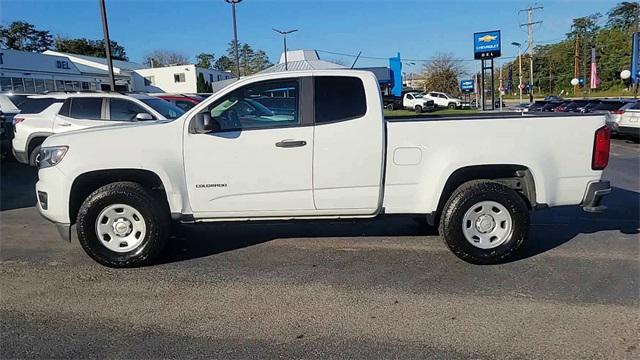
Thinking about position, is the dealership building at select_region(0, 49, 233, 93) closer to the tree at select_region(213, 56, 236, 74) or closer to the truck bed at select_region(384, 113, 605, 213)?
the truck bed at select_region(384, 113, 605, 213)

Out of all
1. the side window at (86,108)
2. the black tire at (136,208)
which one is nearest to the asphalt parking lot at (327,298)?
the black tire at (136,208)

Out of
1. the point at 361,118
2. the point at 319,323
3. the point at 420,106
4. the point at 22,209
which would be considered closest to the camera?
the point at 319,323

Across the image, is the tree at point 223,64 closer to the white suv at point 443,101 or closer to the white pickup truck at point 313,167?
the white suv at point 443,101

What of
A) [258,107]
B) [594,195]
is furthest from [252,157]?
[594,195]

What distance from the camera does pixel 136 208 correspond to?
15.5 ft

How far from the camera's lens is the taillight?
15.3 ft

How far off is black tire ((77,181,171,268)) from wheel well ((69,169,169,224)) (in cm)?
8

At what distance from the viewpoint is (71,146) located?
4730 millimetres

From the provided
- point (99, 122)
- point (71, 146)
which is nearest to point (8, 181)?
point (99, 122)

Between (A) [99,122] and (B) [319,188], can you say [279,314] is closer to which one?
(B) [319,188]

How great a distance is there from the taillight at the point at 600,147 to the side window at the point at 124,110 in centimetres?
817

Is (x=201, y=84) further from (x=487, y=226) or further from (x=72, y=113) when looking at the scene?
(x=487, y=226)

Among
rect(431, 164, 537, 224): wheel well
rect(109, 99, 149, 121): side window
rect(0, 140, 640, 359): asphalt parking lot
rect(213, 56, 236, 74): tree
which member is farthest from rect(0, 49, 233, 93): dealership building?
rect(213, 56, 236, 74): tree

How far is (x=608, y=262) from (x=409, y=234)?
213 centimetres
